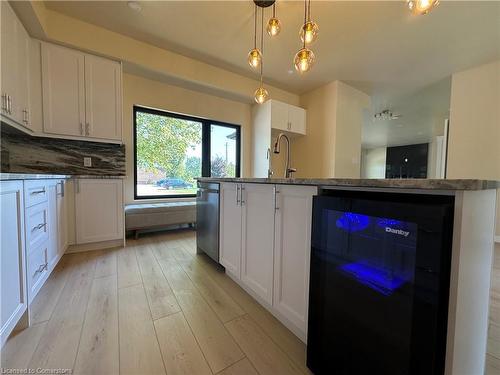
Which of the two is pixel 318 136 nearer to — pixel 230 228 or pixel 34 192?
pixel 230 228

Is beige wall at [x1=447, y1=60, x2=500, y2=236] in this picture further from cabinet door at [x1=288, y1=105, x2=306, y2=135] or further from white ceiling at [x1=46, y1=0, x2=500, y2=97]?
cabinet door at [x1=288, y1=105, x2=306, y2=135]

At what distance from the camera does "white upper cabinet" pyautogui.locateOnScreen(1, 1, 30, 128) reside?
69.4 inches

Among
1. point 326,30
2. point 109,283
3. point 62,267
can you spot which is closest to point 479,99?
point 326,30

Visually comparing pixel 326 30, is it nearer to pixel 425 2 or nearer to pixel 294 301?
pixel 425 2

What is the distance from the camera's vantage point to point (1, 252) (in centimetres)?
98

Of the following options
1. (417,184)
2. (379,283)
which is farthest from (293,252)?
(417,184)

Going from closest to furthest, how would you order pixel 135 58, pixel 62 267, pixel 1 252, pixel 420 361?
1. pixel 420 361
2. pixel 1 252
3. pixel 62 267
4. pixel 135 58

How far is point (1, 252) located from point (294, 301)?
148 cm

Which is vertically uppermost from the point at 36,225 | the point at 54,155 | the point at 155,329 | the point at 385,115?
the point at 385,115

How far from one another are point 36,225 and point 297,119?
3.96m

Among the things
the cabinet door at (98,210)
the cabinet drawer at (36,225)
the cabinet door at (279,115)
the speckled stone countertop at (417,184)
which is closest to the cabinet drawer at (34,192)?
the cabinet drawer at (36,225)

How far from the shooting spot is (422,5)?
131 centimetres

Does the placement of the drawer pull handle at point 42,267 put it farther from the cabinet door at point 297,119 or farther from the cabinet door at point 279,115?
the cabinet door at point 297,119

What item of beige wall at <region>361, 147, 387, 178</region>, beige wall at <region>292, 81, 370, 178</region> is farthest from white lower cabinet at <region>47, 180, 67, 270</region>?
beige wall at <region>361, 147, 387, 178</region>
